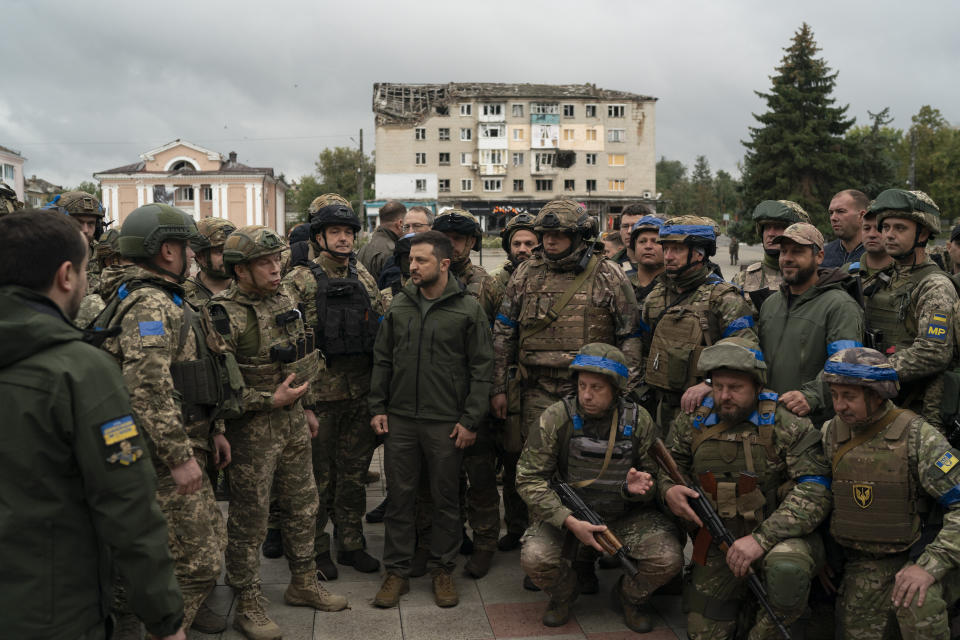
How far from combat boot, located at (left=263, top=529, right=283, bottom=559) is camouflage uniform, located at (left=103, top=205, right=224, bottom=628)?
171 centimetres

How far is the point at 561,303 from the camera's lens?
5523 millimetres

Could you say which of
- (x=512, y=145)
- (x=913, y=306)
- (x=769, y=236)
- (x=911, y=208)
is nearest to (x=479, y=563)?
(x=769, y=236)

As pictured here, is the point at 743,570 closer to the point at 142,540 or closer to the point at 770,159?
the point at 142,540

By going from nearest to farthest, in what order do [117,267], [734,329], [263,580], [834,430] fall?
[834,430] < [117,267] < [734,329] < [263,580]

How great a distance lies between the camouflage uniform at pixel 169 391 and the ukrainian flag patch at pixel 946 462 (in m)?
3.93

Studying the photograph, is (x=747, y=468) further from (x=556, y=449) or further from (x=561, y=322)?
(x=561, y=322)

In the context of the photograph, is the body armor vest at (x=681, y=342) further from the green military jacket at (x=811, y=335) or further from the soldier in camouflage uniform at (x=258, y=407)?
the soldier in camouflage uniform at (x=258, y=407)

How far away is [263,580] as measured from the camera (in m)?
5.49

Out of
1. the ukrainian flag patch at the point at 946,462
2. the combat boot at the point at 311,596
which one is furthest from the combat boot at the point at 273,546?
the ukrainian flag patch at the point at 946,462

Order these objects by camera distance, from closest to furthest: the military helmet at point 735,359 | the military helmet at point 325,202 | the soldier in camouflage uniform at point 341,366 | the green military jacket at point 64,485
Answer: the green military jacket at point 64,485 < the military helmet at point 735,359 < the soldier in camouflage uniform at point 341,366 < the military helmet at point 325,202

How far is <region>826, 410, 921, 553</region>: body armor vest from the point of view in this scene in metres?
4.06

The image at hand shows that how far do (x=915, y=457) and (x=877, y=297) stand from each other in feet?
5.49

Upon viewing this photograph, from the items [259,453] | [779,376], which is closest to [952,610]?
[779,376]

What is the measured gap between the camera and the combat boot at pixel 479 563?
18.2 ft
